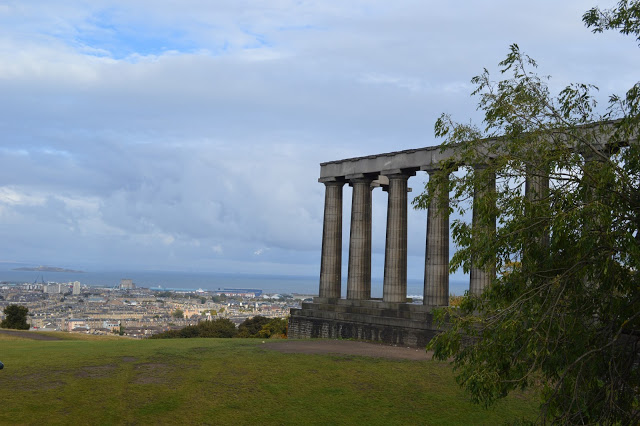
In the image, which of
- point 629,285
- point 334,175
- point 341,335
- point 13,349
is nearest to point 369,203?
point 334,175

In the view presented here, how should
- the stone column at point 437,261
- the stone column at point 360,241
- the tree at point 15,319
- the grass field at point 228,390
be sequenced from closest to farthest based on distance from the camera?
the grass field at point 228,390, the stone column at point 437,261, the stone column at point 360,241, the tree at point 15,319

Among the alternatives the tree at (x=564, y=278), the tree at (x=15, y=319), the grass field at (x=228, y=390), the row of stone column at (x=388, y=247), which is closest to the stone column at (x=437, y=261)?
the row of stone column at (x=388, y=247)

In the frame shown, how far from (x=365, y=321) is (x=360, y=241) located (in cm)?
650

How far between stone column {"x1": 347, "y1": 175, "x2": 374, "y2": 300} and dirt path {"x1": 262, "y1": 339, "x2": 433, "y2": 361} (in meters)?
Answer: 7.28

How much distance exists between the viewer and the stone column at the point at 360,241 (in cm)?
4847

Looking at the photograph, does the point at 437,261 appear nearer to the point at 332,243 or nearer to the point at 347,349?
the point at 347,349

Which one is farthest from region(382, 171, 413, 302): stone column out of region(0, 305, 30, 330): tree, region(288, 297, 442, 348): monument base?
region(0, 305, 30, 330): tree

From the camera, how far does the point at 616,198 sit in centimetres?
1546

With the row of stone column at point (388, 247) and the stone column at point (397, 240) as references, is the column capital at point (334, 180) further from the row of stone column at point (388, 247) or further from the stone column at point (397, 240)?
the stone column at point (397, 240)

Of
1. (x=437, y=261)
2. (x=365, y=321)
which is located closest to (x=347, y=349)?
(x=365, y=321)

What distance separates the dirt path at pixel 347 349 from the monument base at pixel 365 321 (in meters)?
1.47

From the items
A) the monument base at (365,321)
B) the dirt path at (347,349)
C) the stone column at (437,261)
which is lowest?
the dirt path at (347,349)

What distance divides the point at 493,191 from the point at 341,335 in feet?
98.1

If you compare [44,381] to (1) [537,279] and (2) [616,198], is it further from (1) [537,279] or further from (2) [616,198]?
(2) [616,198]
